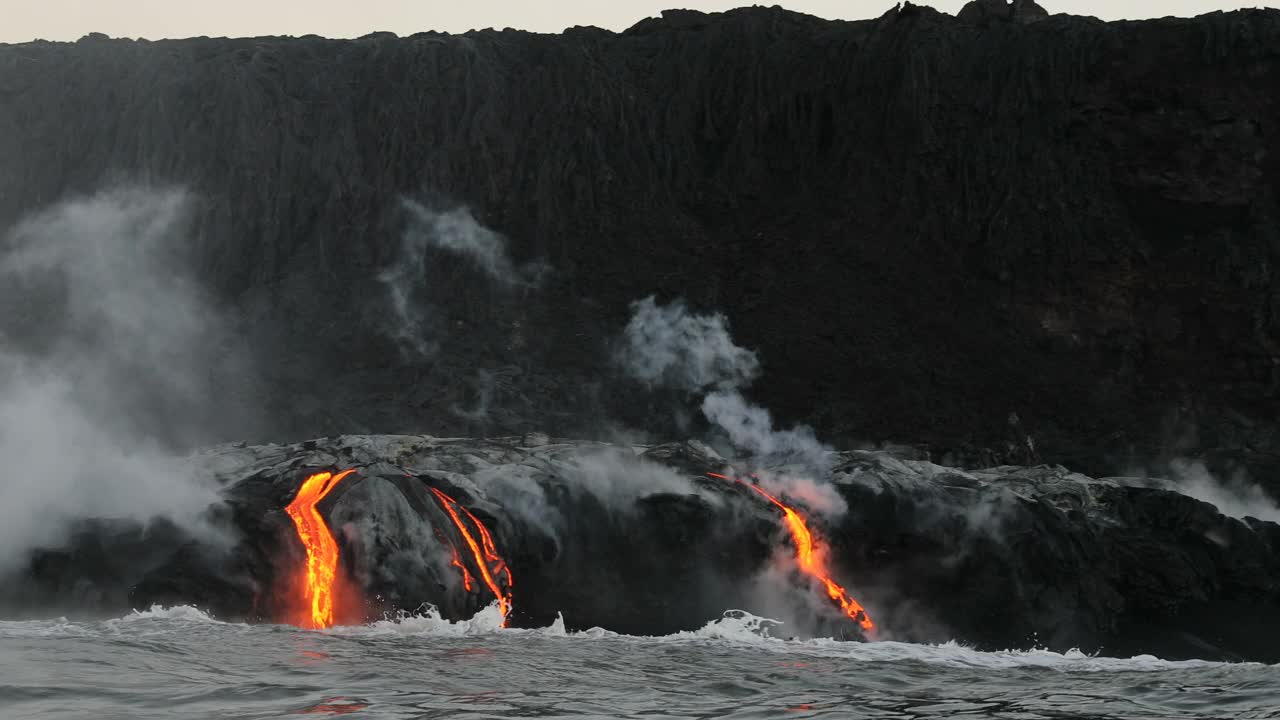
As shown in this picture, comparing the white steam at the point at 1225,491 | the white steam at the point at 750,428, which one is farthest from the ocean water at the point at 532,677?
the white steam at the point at 750,428

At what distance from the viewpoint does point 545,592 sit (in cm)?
2444

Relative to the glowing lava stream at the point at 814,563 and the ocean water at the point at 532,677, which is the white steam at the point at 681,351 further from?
the ocean water at the point at 532,677

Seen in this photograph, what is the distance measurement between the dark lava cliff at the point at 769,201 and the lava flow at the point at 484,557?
1413 cm

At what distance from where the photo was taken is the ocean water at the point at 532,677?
14242 mm

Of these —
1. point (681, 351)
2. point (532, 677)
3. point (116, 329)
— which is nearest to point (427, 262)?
point (681, 351)

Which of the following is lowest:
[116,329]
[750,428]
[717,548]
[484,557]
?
[484,557]

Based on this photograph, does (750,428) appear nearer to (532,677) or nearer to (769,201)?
(769,201)

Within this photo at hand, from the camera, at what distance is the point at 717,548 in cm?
2553

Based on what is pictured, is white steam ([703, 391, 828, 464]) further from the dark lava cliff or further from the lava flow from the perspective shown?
the lava flow

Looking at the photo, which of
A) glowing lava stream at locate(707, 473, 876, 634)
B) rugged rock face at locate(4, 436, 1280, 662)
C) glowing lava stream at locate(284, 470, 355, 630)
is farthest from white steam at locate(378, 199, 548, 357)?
glowing lava stream at locate(284, 470, 355, 630)

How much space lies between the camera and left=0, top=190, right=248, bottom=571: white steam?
39156 millimetres

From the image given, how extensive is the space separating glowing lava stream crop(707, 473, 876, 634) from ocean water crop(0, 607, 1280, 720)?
144 cm

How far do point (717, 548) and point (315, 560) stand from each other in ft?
23.2

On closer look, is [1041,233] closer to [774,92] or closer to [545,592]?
[774,92]
